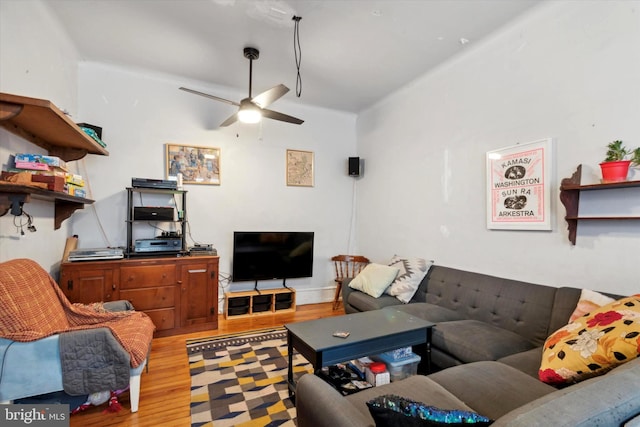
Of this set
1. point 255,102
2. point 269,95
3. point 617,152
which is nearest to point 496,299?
point 617,152

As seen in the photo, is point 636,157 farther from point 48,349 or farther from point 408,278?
point 48,349

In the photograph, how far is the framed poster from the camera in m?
2.44

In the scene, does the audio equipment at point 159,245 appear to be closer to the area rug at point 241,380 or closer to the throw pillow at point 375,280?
the area rug at point 241,380

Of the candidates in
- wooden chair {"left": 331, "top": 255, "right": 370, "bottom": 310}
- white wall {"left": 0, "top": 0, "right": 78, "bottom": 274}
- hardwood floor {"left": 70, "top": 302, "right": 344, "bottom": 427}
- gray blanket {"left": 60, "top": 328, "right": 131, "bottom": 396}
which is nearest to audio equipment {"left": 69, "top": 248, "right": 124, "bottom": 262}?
white wall {"left": 0, "top": 0, "right": 78, "bottom": 274}

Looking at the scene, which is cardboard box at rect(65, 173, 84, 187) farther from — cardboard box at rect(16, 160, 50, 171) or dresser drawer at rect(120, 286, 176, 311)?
dresser drawer at rect(120, 286, 176, 311)

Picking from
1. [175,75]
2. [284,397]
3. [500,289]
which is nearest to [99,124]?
[175,75]

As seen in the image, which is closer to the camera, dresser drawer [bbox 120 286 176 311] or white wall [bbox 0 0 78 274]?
white wall [bbox 0 0 78 274]

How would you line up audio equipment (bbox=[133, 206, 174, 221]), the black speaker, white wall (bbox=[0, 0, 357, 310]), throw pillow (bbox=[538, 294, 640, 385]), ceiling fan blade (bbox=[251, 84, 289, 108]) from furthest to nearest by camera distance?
1. the black speaker
2. audio equipment (bbox=[133, 206, 174, 221])
3. ceiling fan blade (bbox=[251, 84, 289, 108])
4. white wall (bbox=[0, 0, 357, 310])
5. throw pillow (bbox=[538, 294, 640, 385])

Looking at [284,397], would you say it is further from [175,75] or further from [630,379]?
[175,75]

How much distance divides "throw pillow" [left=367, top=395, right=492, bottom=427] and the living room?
6.29ft

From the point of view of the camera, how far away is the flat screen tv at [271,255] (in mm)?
3918

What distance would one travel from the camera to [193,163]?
3879 millimetres

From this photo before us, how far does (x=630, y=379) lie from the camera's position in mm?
959

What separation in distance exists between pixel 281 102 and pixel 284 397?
12.0 feet
